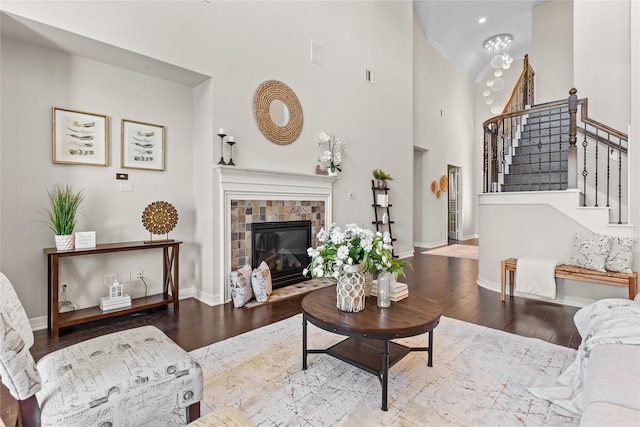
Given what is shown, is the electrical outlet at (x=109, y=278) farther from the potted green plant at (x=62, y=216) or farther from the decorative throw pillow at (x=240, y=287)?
the decorative throw pillow at (x=240, y=287)

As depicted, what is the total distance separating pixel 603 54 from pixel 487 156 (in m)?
2.42

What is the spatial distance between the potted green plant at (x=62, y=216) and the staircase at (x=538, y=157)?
5.64m

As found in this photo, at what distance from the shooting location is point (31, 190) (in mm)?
2961

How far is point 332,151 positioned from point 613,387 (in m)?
4.42

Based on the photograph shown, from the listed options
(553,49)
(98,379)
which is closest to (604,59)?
(553,49)

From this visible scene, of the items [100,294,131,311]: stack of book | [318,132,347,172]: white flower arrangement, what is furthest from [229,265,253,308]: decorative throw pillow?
[318,132,347,172]: white flower arrangement

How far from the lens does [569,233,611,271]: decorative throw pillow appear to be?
11.0 ft

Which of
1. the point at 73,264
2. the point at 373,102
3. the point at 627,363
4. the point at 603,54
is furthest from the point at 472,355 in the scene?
the point at 603,54

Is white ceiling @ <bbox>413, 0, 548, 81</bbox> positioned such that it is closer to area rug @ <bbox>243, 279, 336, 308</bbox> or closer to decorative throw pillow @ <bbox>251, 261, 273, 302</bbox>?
area rug @ <bbox>243, 279, 336, 308</bbox>

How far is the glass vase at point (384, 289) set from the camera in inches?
82.0

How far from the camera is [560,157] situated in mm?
5133

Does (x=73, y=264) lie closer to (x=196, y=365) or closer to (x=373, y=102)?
(x=196, y=365)

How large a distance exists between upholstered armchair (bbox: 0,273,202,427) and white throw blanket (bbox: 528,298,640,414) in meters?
2.04

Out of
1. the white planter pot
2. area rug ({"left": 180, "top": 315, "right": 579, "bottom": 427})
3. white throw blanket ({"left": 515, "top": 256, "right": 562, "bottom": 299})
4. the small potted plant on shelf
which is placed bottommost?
area rug ({"left": 180, "top": 315, "right": 579, "bottom": 427})
